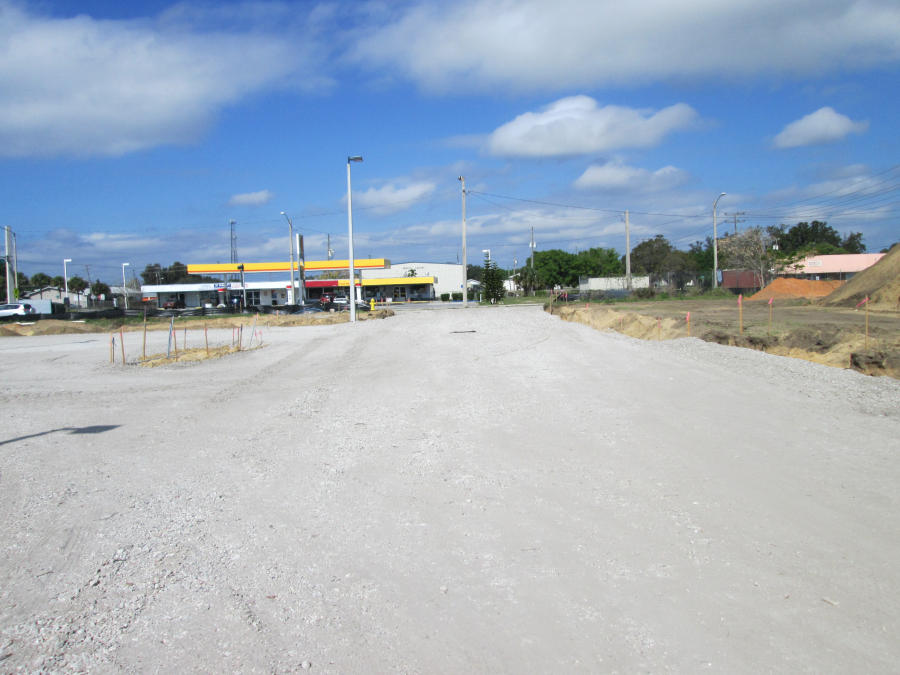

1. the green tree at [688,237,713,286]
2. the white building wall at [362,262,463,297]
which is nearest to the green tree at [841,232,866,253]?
the green tree at [688,237,713,286]

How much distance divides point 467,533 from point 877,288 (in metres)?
30.4

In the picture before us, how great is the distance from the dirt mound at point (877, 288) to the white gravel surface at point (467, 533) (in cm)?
1910

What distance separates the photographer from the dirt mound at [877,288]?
90.7 ft

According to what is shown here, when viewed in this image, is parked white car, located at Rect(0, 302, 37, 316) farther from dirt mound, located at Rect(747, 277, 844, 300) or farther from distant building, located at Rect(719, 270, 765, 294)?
distant building, located at Rect(719, 270, 765, 294)

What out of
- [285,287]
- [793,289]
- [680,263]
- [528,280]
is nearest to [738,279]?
[793,289]

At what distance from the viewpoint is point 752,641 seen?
3.82 metres

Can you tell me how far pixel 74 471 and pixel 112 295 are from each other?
111m

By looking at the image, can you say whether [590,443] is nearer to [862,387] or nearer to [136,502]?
[136,502]

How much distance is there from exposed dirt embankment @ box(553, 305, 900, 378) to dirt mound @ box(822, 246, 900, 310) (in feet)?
26.1

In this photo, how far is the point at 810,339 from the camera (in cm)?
1549

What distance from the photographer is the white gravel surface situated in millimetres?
3848

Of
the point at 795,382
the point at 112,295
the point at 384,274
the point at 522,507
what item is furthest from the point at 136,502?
the point at 112,295

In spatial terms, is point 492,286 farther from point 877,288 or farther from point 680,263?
point 680,263

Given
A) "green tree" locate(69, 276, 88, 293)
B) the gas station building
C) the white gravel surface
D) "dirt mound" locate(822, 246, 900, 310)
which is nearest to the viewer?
the white gravel surface
